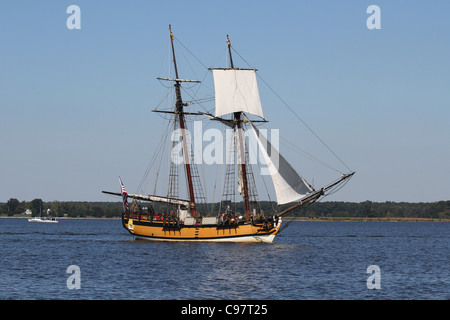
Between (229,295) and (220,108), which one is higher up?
(220,108)

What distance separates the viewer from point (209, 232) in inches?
2872

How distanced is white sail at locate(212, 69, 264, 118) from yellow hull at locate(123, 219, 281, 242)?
1410 centimetres

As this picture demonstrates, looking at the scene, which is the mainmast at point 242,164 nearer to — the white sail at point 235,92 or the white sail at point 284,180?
the white sail at point 235,92

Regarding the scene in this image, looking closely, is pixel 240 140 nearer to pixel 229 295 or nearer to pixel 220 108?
pixel 220 108

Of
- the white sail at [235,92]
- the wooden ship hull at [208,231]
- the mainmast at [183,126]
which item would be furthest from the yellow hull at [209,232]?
the white sail at [235,92]

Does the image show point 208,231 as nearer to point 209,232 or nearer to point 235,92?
point 209,232

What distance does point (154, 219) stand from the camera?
7781 centimetres

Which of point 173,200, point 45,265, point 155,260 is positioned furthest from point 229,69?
point 45,265

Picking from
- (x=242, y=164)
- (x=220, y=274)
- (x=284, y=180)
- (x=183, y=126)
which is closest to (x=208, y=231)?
(x=242, y=164)

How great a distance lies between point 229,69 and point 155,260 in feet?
97.4

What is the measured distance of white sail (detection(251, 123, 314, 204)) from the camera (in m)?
68.2

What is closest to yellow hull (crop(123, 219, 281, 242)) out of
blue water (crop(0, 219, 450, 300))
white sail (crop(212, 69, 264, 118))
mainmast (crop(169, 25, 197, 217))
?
blue water (crop(0, 219, 450, 300))
